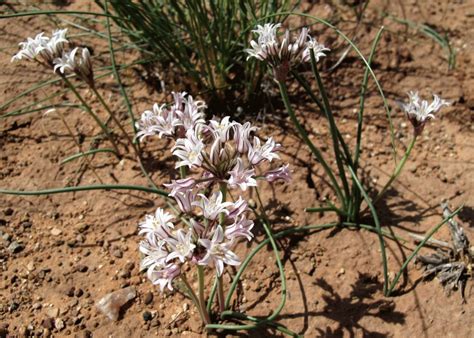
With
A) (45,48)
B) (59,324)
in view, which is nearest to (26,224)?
(59,324)

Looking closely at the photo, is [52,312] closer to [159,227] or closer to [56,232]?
[56,232]

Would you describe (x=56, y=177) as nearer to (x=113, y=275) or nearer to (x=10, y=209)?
(x=10, y=209)

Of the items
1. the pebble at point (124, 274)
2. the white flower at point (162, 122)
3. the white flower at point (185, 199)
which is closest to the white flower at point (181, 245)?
the white flower at point (185, 199)

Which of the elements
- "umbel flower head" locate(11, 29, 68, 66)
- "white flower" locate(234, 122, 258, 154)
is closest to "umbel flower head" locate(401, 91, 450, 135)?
"white flower" locate(234, 122, 258, 154)

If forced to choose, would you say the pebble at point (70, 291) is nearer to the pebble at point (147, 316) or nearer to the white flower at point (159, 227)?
the pebble at point (147, 316)

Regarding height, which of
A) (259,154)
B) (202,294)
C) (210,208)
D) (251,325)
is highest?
(259,154)

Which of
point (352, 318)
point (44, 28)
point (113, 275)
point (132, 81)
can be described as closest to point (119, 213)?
point (113, 275)
